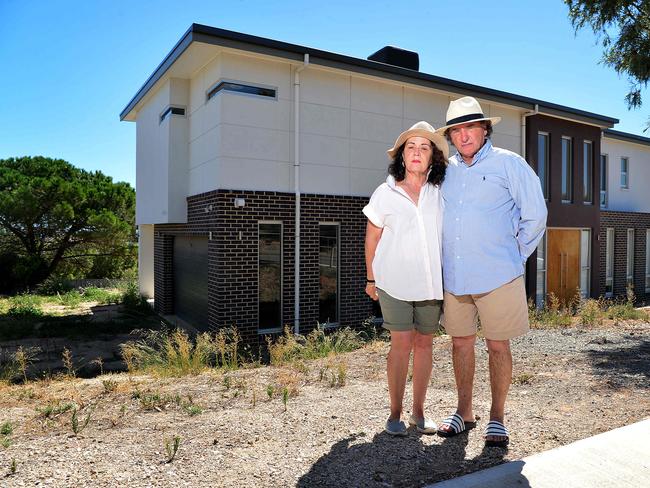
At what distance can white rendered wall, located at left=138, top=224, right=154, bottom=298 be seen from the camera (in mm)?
17156

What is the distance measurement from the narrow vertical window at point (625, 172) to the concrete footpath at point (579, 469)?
57.9 ft

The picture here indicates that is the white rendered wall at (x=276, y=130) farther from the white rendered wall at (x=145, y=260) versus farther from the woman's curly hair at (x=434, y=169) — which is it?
the woman's curly hair at (x=434, y=169)

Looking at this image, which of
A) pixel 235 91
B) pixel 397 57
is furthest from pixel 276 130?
pixel 397 57

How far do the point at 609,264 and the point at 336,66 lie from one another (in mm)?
12320

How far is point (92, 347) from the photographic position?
10148mm

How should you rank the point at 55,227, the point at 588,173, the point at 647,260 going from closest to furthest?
the point at 588,173 → the point at 647,260 → the point at 55,227

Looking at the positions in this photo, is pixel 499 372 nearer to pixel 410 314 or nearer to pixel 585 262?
pixel 410 314

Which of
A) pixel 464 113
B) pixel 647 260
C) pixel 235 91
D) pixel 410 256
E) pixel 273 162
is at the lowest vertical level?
pixel 647 260

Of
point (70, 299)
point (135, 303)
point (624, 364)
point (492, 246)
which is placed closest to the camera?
point (492, 246)

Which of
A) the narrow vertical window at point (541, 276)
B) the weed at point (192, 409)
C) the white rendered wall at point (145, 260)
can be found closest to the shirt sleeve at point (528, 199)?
the weed at point (192, 409)

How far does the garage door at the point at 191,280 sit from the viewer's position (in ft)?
36.7

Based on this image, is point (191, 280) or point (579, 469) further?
point (191, 280)

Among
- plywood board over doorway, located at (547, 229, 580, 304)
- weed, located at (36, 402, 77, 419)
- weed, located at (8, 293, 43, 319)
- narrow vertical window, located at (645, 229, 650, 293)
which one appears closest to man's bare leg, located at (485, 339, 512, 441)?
weed, located at (36, 402, 77, 419)

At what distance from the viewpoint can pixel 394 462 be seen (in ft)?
11.1
